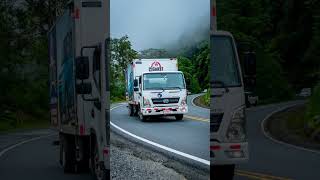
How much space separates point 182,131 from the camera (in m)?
7.33

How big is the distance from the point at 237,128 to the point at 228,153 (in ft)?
1.44

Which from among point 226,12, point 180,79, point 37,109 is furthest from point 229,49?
point 37,109

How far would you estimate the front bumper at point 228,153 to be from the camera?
9.30m

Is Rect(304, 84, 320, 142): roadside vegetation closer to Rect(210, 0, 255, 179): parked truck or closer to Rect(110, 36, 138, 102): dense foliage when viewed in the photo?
Rect(210, 0, 255, 179): parked truck

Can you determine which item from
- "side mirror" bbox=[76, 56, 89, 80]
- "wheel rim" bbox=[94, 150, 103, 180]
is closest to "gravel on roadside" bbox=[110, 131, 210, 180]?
"wheel rim" bbox=[94, 150, 103, 180]

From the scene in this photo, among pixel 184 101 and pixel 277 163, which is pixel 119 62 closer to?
pixel 184 101

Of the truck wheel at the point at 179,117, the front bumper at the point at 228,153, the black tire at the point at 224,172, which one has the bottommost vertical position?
the black tire at the point at 224,172

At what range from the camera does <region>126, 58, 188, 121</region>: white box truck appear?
7.80 meters

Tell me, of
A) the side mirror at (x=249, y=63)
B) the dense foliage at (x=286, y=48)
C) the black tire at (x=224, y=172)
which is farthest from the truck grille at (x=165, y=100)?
the dense foliage at (x=286, y=48)

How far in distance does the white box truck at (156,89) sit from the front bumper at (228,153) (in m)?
1.29

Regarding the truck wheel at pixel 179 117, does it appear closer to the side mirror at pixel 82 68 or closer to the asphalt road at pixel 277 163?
the side mirror at pixel 82 68

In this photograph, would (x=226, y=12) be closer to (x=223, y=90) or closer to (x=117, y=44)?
(x=223, y=90)

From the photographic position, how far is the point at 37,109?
5272 centimetres

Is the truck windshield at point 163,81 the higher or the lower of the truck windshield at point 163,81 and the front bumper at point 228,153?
the higher
